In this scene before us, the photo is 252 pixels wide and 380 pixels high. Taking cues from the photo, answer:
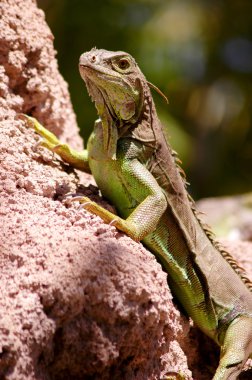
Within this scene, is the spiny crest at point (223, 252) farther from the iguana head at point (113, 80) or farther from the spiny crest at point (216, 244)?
the iguana head at point (113, 80)

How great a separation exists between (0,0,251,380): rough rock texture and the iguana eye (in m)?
0.70

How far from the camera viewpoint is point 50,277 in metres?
2.69

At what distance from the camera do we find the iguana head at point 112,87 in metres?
3.52

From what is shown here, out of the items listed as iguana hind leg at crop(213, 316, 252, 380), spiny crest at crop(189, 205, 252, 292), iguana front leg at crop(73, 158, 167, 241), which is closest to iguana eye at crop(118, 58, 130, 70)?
iguana front leg at crop(73, 158, 167, 241)

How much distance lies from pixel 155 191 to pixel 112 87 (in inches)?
25.6

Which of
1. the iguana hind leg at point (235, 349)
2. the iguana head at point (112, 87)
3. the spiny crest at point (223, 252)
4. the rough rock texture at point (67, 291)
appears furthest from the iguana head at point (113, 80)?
the iguana hind leg at point (235, 349)

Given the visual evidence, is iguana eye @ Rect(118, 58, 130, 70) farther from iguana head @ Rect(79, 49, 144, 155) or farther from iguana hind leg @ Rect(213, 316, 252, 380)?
iguana hind leg @ Rect(213, 316, 252, 380)

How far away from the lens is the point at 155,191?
3.46m

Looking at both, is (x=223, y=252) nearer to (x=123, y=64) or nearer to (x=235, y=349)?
(x=235, y=349)

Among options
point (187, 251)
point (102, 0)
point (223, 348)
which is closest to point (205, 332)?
point (223, 348)

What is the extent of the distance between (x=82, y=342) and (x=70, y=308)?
0.15 metres

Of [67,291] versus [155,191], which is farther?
[155,191]

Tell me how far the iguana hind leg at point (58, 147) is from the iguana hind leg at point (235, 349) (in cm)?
134

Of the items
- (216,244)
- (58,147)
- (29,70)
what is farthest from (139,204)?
(29,70)
